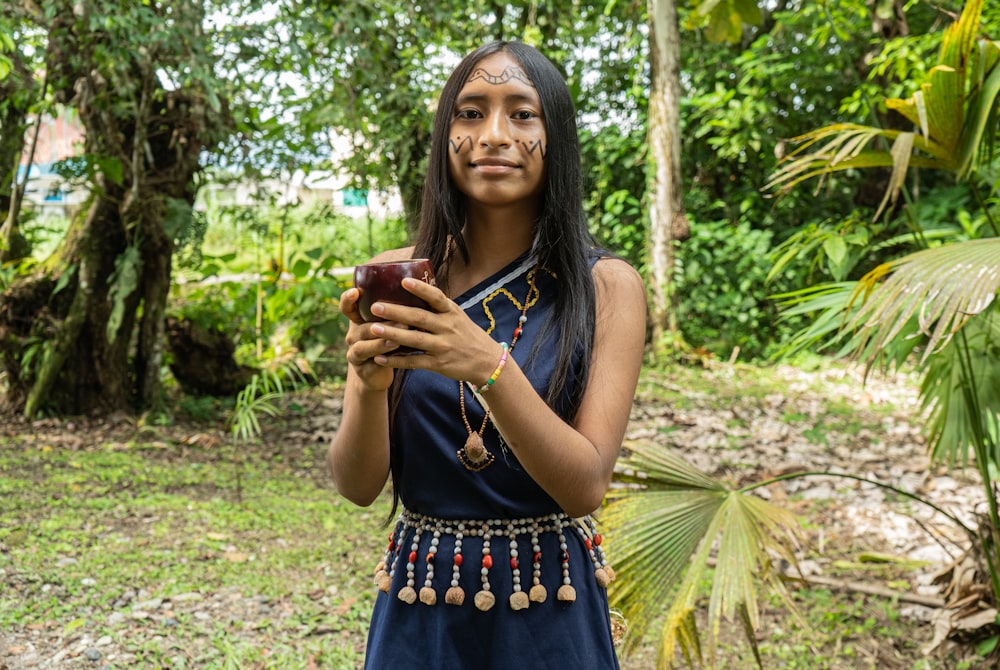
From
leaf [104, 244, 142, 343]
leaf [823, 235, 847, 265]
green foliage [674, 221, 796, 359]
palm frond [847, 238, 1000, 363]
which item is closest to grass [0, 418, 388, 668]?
leaf [104, 244, 142, 343]

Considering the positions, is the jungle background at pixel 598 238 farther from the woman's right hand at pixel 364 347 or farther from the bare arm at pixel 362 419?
→ the woman's right hand at pixel 364 347

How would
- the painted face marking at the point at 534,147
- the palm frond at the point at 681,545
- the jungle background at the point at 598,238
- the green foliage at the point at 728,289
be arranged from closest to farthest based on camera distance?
1. the painted face marking at the point at 534,147
2. the palm frond at the point at 681,545
3. the jungle background at the point at 598,238
4. the green foliage at the point at 728,289

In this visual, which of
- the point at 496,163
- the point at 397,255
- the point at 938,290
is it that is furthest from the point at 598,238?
the point at 496,163

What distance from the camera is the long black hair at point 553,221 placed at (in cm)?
142

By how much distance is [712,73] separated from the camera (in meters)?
9.43

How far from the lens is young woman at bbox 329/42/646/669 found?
4.50 feet

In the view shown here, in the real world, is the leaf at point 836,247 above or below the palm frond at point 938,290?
above

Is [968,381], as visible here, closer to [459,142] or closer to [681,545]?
[681,545]

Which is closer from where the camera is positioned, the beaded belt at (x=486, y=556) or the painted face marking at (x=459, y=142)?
the beaded belt at (x=486, y=556)

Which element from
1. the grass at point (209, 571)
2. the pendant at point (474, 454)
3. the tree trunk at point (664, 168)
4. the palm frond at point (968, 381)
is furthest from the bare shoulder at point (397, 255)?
the tree trunk at point (664, 168)

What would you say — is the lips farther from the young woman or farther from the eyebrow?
the eyebrow

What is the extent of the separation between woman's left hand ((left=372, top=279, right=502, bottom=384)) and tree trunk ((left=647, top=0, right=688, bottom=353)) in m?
7.34

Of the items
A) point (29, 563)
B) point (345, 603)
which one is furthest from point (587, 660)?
point (29, 563)

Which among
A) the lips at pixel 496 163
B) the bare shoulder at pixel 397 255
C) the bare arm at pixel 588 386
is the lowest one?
the bare arm at pixel 588 386
